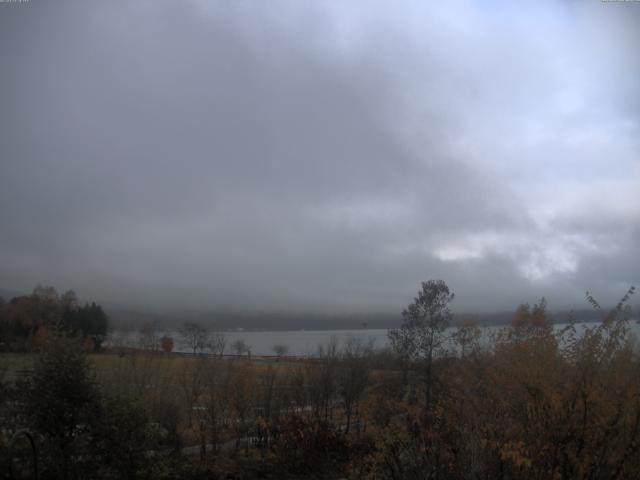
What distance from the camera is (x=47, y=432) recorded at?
9.03 m

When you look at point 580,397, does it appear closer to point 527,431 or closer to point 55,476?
point 527,431

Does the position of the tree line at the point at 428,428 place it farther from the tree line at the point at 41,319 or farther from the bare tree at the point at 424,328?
the bare tree at the point at 424,328

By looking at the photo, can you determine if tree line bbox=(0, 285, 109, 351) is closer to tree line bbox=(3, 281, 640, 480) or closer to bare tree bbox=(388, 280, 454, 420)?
tree line bbox=(3, 281, 640, 480)

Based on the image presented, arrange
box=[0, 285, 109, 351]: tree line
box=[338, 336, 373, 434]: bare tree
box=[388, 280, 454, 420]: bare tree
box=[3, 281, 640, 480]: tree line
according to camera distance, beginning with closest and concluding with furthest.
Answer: box=[3, 281, 640, 480]: tree line
box=[0, 285, 109, 351]: tree line
box=[338, 336, 373, 434]: bare tree
box=[388, 280, 454, 420]: bare tree

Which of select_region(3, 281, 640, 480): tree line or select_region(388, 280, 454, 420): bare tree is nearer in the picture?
select_region(3, 281, 640, 480): tree line

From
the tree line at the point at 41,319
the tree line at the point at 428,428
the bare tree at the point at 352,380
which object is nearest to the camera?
the tree line at the point at 428,428

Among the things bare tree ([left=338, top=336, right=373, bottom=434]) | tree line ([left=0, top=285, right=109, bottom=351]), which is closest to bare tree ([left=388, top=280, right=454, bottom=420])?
bare tree ([left=338, top=336, right=373, bottom=434])

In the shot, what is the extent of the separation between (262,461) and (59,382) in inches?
287

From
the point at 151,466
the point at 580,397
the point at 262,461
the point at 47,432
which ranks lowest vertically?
the point at 262,461

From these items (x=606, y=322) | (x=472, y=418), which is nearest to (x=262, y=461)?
(x=472, y=418)

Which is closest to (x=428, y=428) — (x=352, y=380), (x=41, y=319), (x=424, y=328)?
(x=352, y=380)

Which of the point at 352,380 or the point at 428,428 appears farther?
the point at 352,380

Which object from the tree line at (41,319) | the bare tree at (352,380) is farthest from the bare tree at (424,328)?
the tree line at (41,319)

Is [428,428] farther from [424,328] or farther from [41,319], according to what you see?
[41,319]
